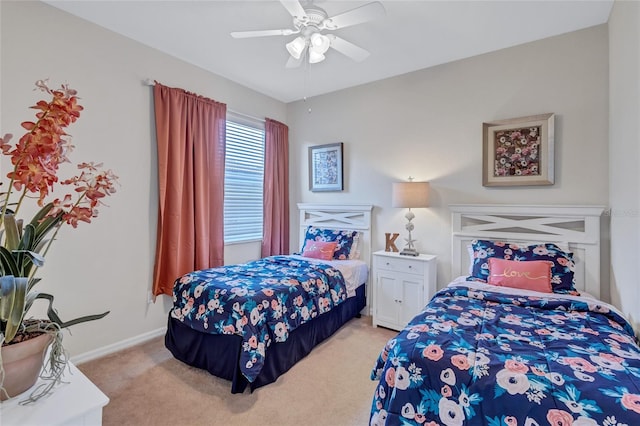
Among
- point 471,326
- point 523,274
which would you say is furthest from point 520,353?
point 523,274

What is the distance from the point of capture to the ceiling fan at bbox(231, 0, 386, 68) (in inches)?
73.0

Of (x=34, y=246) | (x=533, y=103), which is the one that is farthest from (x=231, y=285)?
(x=533, y=103)

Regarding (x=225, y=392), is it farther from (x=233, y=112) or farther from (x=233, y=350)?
(x=233, y=112)

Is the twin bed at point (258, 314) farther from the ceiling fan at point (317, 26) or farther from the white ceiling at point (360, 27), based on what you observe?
the white ceiling at point (360, 27)

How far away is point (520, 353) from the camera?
135cm

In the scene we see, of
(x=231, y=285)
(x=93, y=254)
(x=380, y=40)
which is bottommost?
(x=231, y=285)

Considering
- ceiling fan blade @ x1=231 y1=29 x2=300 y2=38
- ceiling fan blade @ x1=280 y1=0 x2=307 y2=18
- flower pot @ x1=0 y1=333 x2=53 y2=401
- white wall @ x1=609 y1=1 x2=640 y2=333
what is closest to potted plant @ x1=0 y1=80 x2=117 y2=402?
flower pot @ x1=0 y1=333 x2=53 y2=401

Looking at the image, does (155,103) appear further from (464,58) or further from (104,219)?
(464,58)

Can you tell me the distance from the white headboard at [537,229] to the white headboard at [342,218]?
3.20ft

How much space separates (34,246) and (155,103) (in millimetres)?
2430

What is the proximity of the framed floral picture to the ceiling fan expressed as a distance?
1535 millimetres

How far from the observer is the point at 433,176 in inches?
129

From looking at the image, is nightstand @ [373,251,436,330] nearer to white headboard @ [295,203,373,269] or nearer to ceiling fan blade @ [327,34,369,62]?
white headboard @ [295,203,373,269]

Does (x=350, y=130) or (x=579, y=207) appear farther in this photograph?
(x=350, y=130)
